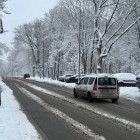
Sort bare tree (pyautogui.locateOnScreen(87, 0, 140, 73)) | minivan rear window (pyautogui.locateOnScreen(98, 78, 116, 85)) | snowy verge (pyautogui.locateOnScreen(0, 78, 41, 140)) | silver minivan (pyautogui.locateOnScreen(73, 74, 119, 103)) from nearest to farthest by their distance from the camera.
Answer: snowy verge (pyautogui.locateOnScreen(0, 78, 41, 140))
silver minivan (pyautogui.locateOnScreen(73, 74, 119, 103))
minivan rear window (pyautogui.locateOnScreen(98, 78, 116, 85))
bare tree (pyautogui.locateOnScreen(87, 0, 140, 73))

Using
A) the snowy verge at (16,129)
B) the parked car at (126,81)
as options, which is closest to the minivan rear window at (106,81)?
the snowy verge at (16,129)

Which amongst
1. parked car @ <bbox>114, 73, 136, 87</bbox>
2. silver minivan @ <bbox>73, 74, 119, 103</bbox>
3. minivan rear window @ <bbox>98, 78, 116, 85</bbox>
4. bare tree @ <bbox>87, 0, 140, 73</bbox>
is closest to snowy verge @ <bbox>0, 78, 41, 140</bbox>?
silver minivan @ <bbox>73, 74, 119, 103</bbox>

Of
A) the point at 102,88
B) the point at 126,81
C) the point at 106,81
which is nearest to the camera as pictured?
the point at 102,88

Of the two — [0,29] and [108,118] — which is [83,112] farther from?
[0,29]

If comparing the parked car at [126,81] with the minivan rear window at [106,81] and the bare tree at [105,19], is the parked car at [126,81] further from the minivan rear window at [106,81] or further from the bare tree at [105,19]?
the minivan rear window at [106,81]

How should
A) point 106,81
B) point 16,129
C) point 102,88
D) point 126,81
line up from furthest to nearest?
1. point 126,81
2. point 106,81
3. point 102,88
4. point 16,129

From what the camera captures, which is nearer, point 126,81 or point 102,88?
point 102,88

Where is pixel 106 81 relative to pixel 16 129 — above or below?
above

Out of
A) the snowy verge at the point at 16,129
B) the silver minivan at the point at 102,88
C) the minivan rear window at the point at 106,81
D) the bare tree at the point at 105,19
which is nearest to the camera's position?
the snowy verge at the point at 16,129

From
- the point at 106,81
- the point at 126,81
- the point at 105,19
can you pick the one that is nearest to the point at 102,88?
the point at 106,81

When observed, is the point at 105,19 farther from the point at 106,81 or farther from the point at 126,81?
the point at 106,81

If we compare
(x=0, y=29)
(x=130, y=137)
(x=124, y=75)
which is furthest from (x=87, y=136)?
(x=124, y=75)

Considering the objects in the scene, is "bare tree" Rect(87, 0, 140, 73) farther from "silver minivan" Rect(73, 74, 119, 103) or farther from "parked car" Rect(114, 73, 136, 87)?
"silver minivan" Rect(73, 74, 119, 103)

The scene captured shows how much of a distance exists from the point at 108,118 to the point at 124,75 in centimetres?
1847
